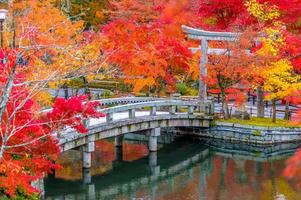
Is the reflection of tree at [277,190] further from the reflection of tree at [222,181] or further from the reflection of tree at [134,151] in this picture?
the reflection of tree at [134,151]

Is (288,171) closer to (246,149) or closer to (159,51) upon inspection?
(246,149)

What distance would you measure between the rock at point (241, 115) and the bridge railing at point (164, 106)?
1.22m

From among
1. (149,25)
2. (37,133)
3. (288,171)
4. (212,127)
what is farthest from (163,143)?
(288,171)

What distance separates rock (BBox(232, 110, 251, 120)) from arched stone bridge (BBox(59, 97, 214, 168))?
1.22 meters

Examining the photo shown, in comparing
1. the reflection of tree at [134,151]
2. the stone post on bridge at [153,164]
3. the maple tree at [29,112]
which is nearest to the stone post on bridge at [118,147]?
the reflection of tree at [134,151]

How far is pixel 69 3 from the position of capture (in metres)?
37.0

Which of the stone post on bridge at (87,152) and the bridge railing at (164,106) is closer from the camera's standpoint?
the stone post on bridge at (87,152)

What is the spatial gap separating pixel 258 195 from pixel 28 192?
825 centimetres

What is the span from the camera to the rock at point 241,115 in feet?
88.8

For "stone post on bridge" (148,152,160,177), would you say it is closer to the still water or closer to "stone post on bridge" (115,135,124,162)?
the still water

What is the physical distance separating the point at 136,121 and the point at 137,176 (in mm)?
2717

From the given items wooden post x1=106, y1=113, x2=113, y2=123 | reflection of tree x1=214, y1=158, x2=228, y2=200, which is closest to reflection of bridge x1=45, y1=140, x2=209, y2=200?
reflection of tree x1=214, y1=158, x2=228, y2=200

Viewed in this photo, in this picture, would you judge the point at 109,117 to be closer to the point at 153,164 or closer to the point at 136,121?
the point at 136,121

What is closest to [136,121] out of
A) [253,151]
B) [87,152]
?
[87,152]
